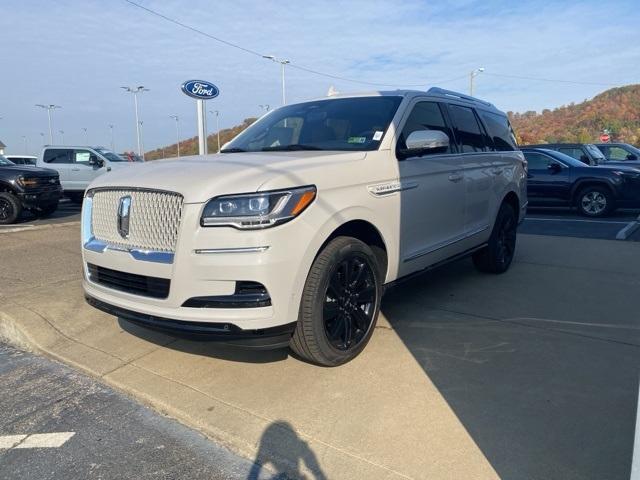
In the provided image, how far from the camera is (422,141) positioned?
3.97m

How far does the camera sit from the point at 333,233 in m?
3.39

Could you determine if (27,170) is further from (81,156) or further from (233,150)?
(233,150)

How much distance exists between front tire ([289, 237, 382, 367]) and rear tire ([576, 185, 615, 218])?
1007 cm

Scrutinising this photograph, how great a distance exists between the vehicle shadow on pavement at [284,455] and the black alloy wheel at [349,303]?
75 cm

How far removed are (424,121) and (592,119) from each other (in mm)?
66228

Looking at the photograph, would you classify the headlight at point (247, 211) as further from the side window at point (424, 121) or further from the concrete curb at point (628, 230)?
the concrete curb at point (628, 230)

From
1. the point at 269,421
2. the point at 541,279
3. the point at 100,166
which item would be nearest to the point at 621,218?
the point at 541,279

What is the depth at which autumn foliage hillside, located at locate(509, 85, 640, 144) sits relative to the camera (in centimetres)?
5491

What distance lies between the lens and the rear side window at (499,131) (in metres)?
5.84

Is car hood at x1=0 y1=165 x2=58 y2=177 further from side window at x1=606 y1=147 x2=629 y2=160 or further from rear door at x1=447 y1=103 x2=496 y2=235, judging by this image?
side window at x1=606 y1=147 x2=629 y2=160

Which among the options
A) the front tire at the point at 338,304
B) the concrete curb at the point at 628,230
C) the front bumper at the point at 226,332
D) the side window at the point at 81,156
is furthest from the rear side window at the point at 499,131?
the side window at the point at 81,156

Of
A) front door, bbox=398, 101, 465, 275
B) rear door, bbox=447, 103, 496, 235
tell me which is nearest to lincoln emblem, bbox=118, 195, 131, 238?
front door, bbox=398, 101, 465, 275

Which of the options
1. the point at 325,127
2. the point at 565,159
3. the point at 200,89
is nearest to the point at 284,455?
the point at 325,127

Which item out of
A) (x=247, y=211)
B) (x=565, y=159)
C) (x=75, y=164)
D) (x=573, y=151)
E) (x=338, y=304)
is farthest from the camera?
(x=75, y=164)
